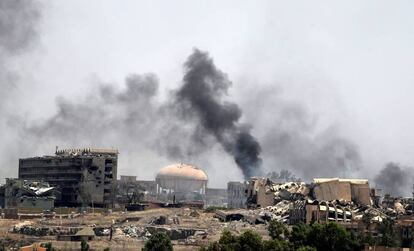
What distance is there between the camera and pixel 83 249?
4707 inches

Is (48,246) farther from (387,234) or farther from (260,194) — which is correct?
(260,194)

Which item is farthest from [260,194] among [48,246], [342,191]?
[48,246]

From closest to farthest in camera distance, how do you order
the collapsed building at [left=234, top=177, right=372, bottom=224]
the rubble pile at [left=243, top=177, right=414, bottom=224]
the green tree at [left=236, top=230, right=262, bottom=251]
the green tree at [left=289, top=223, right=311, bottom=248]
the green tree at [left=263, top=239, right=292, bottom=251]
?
1. the green tree at [left=263, top=239, right=292, bottom=251]
2. the green tree at [left=236, top=230, right=262, bottom=251]
3. the green tree at [left=289, top=223, right=311, bottom=248]
4. the rubble pile at [left=243, top=177, right=414, bottom=224]
5. the collapsed building at [left=234, top=177, right=372, bottom=224]

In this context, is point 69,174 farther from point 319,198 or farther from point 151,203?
point 319,198

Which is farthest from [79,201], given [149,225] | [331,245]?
[331,245]

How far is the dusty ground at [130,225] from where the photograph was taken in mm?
133000

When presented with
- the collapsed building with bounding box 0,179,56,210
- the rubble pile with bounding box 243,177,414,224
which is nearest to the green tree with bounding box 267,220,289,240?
the rubble pile with bounding box 243,177,414,224

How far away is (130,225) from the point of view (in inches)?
5984

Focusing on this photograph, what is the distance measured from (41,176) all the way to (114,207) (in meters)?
20.8

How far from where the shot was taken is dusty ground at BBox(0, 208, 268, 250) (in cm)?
13300

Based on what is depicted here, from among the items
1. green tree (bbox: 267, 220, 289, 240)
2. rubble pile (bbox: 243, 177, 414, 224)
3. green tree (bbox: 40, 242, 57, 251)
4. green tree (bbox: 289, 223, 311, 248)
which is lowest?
green tree (bbox: 40, 242, 57, 251)

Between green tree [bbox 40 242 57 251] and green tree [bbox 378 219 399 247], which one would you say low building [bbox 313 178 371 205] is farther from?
green tree [bbox 40 242 57 251]

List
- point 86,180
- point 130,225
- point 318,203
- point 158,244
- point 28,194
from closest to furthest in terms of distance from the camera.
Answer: point 158,244 < point 130,225 < point 318,203 < point 28,194 < point 86,180

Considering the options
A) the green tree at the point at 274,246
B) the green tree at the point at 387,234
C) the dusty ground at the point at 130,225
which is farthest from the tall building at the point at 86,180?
the green tree at the point at 274,246
